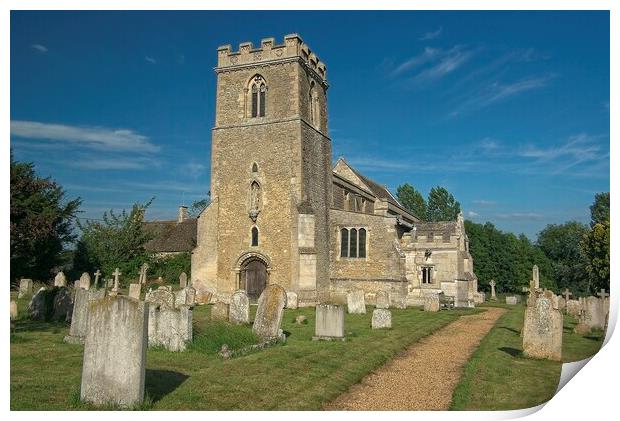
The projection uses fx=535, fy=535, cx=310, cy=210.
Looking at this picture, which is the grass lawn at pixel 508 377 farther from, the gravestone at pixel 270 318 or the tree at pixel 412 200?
the tree at pixel 412 200

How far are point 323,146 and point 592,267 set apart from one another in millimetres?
16857

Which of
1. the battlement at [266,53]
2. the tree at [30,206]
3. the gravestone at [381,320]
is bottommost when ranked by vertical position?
the gravestone at [381,320]

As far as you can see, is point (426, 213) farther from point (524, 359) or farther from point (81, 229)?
point (524, 359)

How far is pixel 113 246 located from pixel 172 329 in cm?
2274

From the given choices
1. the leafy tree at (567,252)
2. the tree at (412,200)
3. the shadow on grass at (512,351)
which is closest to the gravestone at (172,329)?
the shadow on grass at (512,351)

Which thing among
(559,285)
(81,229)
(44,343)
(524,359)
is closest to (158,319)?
(44,343)

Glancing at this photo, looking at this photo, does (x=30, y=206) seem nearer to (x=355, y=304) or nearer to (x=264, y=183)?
(x=355, y=304)

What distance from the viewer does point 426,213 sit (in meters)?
61.5

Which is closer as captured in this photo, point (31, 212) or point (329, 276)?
point (31, 212)

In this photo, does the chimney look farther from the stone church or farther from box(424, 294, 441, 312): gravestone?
box(424, 294, 441, 312): gravestone

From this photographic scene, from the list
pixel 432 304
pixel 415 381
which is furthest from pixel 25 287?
pixel 432 304

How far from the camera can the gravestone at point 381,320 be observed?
15.6m

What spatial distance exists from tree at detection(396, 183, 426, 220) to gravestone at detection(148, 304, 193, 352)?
51.5m

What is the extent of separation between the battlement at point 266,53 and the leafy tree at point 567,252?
22.0 m
